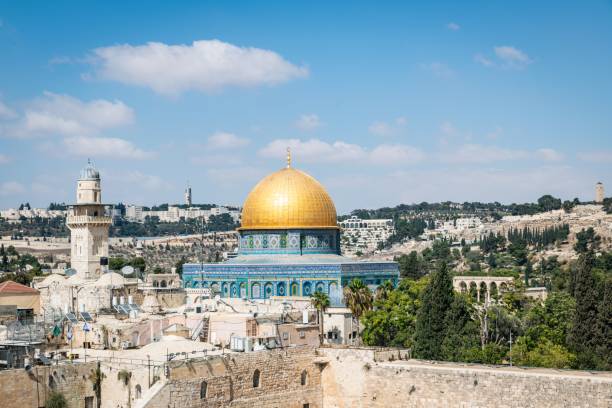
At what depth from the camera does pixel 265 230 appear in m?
44.0

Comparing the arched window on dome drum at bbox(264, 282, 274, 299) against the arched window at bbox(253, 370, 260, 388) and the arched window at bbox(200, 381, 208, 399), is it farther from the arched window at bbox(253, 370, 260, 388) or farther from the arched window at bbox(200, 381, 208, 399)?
the arched window at bbox(200, 381, 208, 399)

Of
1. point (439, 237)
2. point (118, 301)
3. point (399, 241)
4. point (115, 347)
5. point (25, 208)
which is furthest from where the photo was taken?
point (25, 208)

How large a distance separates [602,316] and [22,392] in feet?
53.4

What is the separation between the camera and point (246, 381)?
2167cm

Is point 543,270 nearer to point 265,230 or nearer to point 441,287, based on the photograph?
point 265,230

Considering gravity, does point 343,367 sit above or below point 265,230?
below

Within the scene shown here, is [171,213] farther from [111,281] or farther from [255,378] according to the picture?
[255,378]

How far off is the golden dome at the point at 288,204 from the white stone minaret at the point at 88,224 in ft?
22.1

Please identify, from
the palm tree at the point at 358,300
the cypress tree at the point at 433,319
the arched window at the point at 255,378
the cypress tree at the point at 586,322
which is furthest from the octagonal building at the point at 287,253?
the arched window at the point at 255,378

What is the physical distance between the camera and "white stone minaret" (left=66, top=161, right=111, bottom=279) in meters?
39.7

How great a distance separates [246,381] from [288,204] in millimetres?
22234

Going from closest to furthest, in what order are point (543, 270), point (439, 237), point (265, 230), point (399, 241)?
point (265, 230), point (543, 270), point (439, 237), point (399, 241)

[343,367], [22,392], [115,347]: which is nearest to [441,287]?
[343,367]

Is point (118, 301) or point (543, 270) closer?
point (118, 301)
